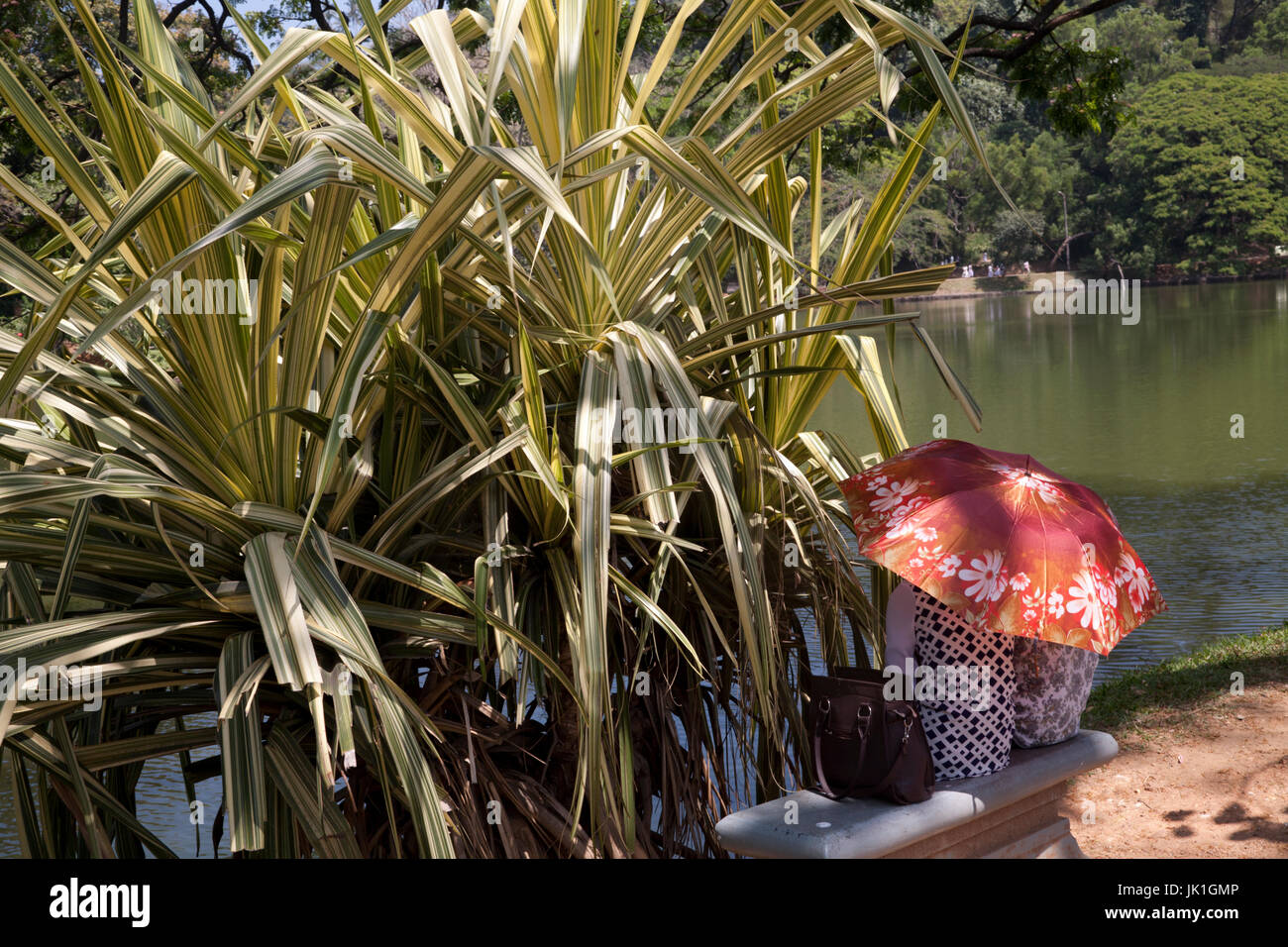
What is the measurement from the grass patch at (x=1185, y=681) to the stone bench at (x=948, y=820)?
70.7 inches

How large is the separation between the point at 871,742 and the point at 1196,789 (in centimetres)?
192

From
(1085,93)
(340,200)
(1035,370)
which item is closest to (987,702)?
(340,200)

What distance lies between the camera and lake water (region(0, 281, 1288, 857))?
6.05 metres

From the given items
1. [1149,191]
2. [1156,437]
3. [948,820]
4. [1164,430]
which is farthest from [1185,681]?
[1149,191]

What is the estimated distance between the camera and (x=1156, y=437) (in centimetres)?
1222

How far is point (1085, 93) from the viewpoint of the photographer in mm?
6688

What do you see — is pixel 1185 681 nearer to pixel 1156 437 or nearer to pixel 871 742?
pixel 871 742

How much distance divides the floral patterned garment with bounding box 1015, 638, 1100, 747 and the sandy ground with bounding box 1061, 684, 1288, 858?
0.94m

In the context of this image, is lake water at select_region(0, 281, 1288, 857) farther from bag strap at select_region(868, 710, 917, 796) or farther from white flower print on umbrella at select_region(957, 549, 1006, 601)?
white flower print on umbrella at select_region(957, 549, 1006, 601)

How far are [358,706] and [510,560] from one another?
1.33ft

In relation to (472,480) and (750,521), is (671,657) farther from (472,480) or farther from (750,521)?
(472,480)

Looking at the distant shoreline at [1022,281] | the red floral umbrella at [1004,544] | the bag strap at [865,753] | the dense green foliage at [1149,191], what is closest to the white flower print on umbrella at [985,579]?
the red floral umbrella at [1004,544]

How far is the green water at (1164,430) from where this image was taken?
Result: 22.0ft

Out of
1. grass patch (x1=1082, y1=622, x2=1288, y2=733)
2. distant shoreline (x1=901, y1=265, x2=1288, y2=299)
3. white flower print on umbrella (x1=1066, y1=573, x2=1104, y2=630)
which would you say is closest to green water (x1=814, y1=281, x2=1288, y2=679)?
grass patch (x1=1082, y1=622, x2=1288, y2=733)
